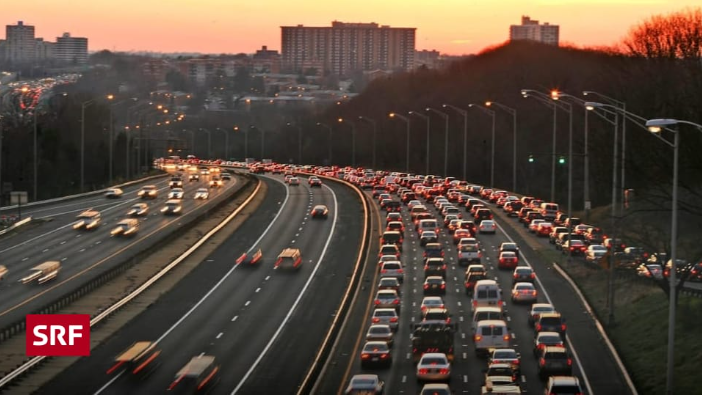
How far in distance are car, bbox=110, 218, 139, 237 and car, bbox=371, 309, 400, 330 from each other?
31158 millimetres

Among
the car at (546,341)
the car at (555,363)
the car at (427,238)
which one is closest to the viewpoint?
the car at (555,363)

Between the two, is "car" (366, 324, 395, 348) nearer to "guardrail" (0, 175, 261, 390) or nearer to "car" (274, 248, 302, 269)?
"guardrail" (0, 175, 261, 390)

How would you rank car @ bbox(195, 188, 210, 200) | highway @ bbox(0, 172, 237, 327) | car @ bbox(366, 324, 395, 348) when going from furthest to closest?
car @ bbox(195, 188, 210, 200) → highway @ bbox(0, 172, 237, 327) → car @ bbox(366, 324, 395, 348)

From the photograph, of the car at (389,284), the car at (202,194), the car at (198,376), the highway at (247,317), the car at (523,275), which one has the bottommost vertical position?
the highway at (247,317)

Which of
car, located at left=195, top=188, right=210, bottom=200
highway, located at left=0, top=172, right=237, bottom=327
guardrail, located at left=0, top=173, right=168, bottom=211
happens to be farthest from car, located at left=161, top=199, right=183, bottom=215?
car, located at left=195, top=188, right=210, bottom=200

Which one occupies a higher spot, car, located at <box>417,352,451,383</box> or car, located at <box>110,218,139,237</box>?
car, located at <box>110,218,139,237</box>

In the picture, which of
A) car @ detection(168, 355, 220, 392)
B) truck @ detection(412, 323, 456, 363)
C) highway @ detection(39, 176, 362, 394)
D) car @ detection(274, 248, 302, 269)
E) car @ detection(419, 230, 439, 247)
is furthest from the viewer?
car @ detection(419, 230, 439, 247)

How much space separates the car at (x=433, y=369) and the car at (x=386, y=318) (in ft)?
27.2

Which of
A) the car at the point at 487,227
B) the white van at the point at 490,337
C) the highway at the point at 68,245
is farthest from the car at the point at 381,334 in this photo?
the car at the point at 487,227

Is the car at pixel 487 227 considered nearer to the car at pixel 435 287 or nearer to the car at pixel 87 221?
the car at pixel 435 287

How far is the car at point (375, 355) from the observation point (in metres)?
36.3

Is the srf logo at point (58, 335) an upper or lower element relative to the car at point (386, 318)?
lower

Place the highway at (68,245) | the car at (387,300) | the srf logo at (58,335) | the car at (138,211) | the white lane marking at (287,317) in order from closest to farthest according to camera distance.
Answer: the white lane marking at (287,317) → the srf logo at (58,335) → the car at (387,300) → the highway at (68,245) → the car at (138,211)

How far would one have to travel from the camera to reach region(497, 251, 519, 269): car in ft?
189
